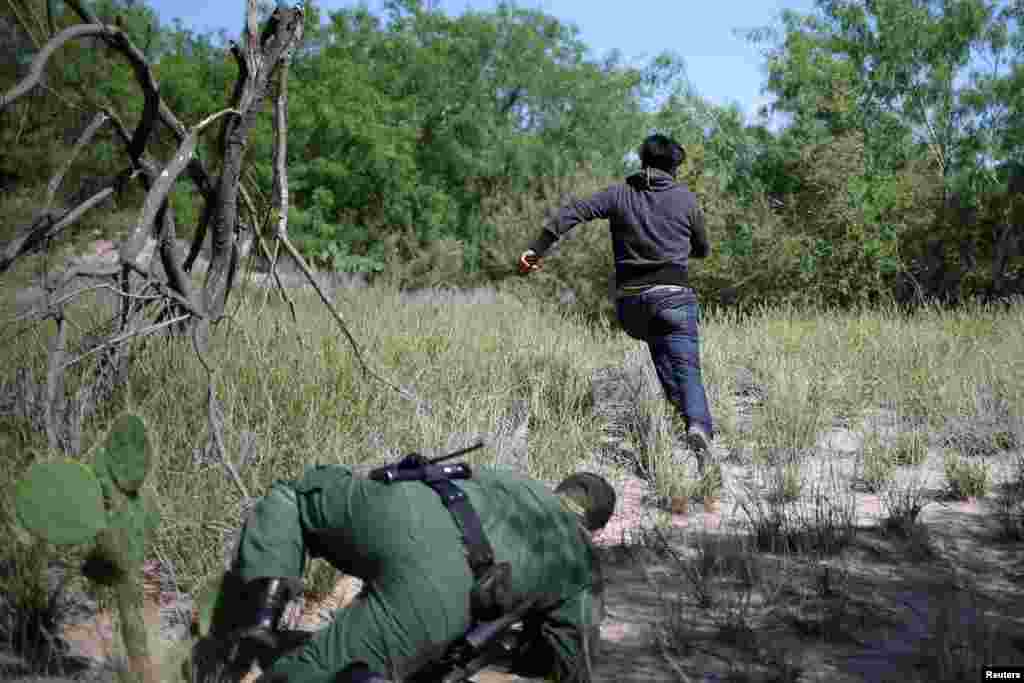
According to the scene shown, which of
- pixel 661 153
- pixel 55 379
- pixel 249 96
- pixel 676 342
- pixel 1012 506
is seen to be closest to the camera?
pixel 55 379

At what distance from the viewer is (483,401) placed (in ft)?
19.6

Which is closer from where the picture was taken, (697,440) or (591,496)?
(591,496)

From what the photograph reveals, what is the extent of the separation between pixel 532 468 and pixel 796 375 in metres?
2.53

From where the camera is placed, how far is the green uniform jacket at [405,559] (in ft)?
8.65

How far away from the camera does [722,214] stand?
13.6 metres

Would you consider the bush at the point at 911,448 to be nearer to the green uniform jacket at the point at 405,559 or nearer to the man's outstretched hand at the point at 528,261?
the man's outstretched hand at the point at 528,261

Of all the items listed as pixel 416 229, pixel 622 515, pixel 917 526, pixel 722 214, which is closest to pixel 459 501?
pixel 622 515

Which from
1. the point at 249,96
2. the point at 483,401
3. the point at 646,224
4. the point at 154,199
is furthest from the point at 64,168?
the point at 646,224

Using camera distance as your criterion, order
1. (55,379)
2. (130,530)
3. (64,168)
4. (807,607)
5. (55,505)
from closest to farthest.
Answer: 1. (55,505)
2. (130,530)
3. (807,607)
4. (55,379)
5. (64,168)

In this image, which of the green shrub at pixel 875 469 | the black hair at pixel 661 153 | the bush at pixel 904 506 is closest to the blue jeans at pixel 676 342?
the black hair at pixel 661 153

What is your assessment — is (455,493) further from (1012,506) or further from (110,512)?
(1012,506)

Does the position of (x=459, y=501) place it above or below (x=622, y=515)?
above

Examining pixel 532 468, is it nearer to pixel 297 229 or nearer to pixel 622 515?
pixel 622 515

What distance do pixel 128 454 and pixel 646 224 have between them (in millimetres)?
3692
